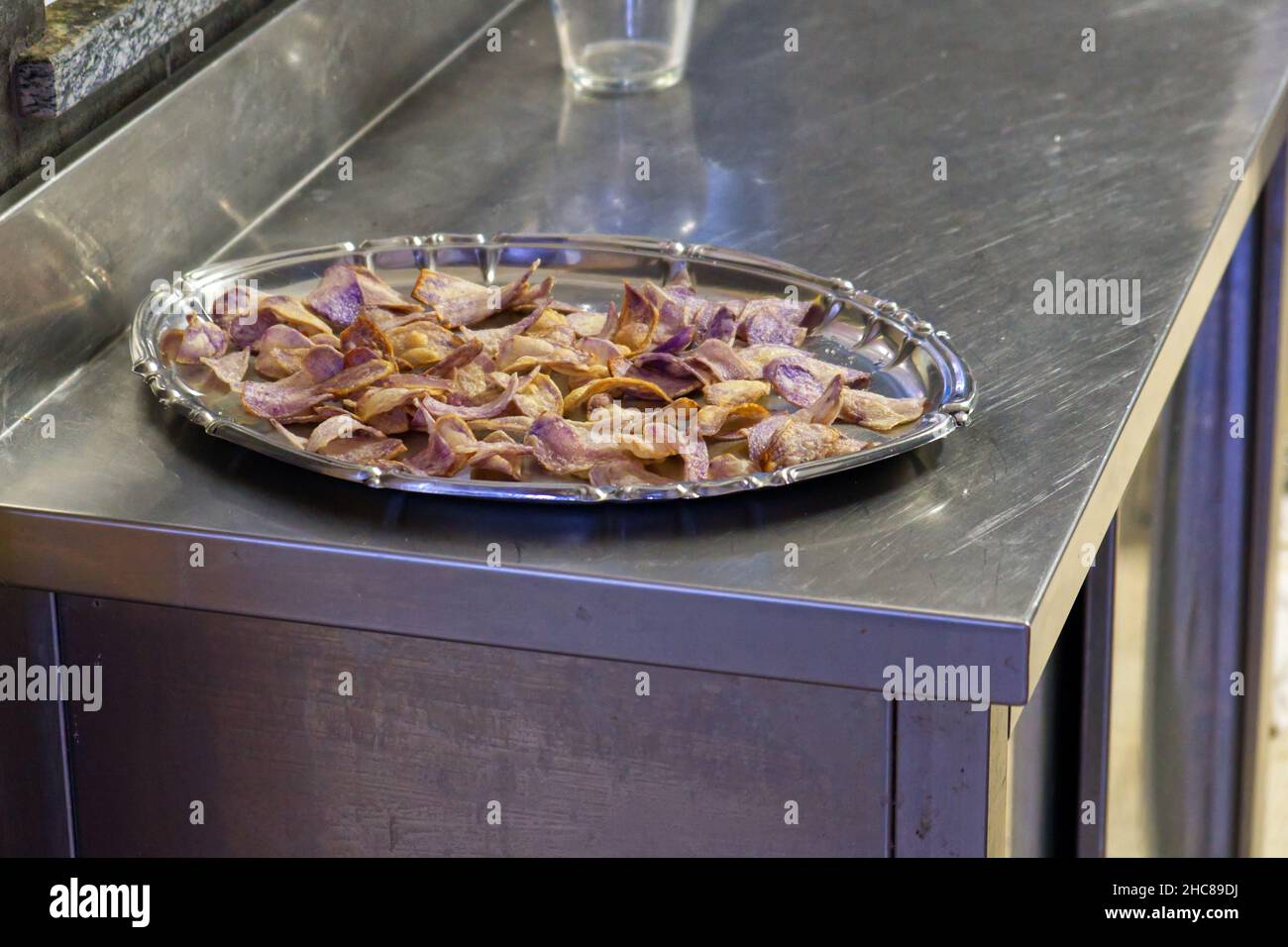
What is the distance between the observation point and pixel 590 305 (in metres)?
1.20

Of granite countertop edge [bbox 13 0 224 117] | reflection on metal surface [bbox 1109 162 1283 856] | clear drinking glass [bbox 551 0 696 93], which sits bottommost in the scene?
reflection on metal surface [bbox 1109 162 1283 856]

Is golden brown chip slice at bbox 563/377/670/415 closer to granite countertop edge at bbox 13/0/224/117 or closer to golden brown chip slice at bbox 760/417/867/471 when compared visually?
golden brown chip slice at bbox 760/417/867/471

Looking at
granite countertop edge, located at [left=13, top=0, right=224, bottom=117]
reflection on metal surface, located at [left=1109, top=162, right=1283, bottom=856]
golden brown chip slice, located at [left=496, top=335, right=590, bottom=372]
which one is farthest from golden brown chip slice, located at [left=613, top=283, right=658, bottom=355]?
reflection on metal surface, located at [left=1109, top=162, right=1283, bottom=856]

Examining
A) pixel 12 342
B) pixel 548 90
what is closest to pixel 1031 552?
pixel 12 342

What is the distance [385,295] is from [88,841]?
1.29 ft

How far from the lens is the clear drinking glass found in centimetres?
161

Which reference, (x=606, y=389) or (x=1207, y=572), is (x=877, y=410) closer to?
(x=606, y=389)

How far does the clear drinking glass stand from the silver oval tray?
16.6 inches

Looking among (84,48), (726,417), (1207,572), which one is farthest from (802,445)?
(1207,572)

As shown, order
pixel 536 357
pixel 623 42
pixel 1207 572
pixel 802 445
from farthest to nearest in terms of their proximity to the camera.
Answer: pixel 1207 572
pixel 623 42
pixel 536 357
pixel 802 445

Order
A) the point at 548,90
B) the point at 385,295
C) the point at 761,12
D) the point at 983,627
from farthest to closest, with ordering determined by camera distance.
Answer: the point at 761,12
the point at 548,90
the point at 385,295
the point at 983,627

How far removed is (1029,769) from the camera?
1338mm

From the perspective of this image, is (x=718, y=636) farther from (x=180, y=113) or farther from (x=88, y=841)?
(x=180, y=113)

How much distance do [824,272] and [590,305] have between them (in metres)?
0.19
